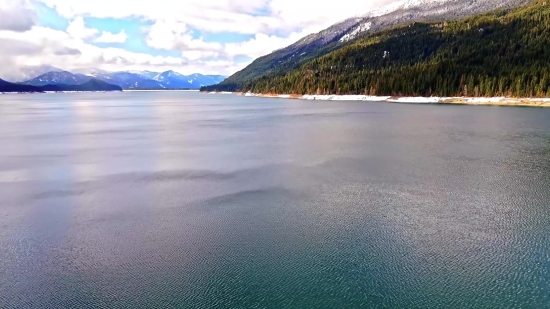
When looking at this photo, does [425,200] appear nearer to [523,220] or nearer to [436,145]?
[523,220]

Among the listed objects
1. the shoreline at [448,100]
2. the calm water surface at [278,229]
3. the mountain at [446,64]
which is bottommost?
the calm water surface at [278,229]

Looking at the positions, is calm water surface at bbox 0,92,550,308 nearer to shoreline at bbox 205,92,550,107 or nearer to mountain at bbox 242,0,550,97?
shoreline at bbox 205,92,550,107

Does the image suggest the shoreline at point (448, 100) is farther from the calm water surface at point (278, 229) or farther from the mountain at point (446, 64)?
the calm water surface at point (278, 229)

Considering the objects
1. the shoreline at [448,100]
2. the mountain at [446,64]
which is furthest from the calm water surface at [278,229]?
the mountain at [446,64]

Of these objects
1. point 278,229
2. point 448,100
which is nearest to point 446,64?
point 448,100

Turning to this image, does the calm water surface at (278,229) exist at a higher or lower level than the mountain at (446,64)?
lower

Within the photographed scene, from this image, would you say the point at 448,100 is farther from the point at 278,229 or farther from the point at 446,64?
the point at 278,229

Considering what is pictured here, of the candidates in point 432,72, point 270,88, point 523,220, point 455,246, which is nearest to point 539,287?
point 455,246
